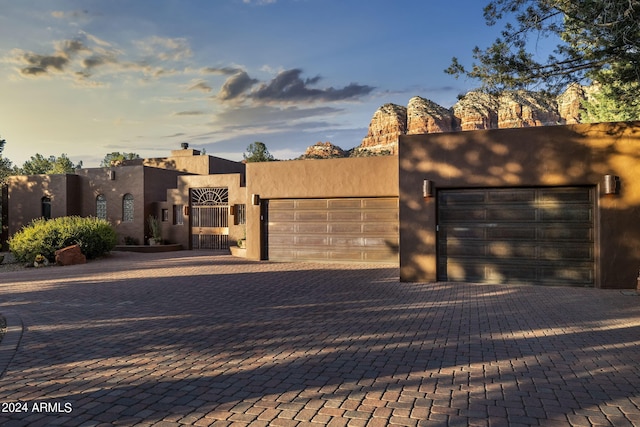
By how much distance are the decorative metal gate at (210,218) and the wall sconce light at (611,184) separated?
15.7m

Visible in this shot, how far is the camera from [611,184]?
908 centimetres

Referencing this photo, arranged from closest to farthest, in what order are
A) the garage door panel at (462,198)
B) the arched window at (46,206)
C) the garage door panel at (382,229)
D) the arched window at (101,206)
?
the garage door panel at (462,198) < the garage door panel at (382,229) < the arched window at (101,206) < the arched window at (46,206)

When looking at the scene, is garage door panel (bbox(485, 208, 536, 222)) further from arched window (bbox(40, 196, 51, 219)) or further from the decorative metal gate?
arched window (bbox(40, 196, 51, 219))

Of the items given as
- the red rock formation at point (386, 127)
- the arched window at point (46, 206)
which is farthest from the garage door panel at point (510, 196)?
the red rock formation at point (386, 127)

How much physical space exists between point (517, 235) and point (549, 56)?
13.8ft

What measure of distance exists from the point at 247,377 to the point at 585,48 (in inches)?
365

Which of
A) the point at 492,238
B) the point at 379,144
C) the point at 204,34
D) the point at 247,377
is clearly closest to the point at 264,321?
the point at 247,377

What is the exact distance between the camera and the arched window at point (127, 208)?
22000 millimetres

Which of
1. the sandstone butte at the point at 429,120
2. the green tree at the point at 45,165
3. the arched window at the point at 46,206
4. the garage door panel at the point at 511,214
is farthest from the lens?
the green tree at the point at 45,165

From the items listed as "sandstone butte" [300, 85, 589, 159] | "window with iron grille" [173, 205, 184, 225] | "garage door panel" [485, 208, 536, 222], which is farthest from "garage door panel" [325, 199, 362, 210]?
"sandstone butte" [300, 85, 589, 159]

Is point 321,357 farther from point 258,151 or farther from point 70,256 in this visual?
point 258,151

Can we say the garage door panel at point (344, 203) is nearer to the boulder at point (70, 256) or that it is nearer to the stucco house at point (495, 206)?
the stucco house at point (495, 206)

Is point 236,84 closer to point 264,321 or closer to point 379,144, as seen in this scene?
point 264,321

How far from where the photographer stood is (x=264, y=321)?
6.44m
